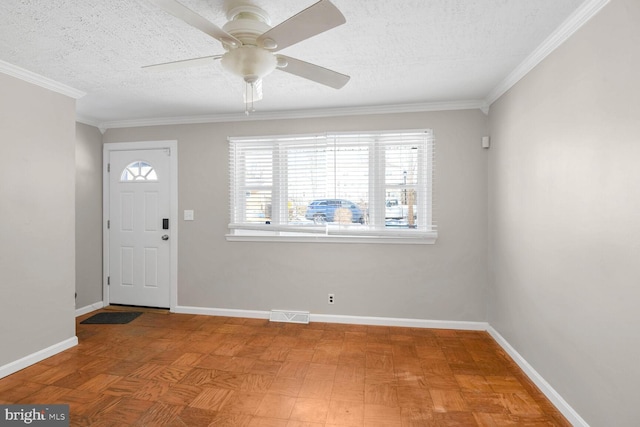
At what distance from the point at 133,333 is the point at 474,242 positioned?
3.70 metres

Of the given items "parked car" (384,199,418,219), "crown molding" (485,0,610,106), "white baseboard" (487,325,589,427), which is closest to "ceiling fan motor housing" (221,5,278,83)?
"crown molding" (485,0,610,106)

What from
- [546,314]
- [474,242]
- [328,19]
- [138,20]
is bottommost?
[546,314]

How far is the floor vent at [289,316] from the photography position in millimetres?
3770

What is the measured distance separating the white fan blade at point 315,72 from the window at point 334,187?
1.82 metres

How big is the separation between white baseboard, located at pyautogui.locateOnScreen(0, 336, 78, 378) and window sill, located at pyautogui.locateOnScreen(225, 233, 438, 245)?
5.82ft

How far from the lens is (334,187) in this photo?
372cm

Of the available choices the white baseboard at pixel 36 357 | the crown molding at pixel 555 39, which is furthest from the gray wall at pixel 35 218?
the crown molding at pixel 555 39

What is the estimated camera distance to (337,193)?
3717 millimetres

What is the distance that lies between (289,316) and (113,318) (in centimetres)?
207

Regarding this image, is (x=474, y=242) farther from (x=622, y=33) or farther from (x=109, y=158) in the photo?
(x=109, y=158)

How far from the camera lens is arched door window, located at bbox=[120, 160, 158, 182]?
420 cm

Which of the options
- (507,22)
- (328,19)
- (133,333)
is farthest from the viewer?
(133,333)

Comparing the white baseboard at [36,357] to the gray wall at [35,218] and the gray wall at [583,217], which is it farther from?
the gray wall at [583,217]

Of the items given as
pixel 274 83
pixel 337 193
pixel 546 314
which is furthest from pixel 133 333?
pixel 546 314
